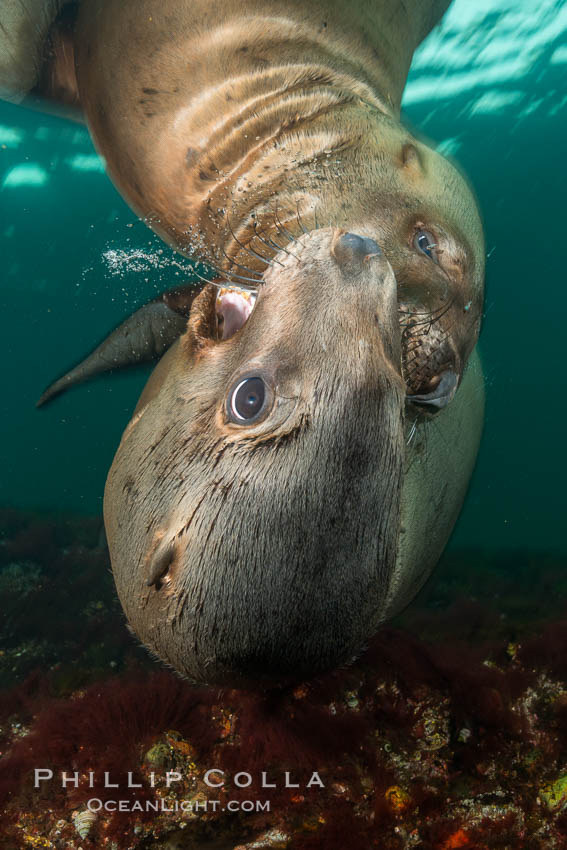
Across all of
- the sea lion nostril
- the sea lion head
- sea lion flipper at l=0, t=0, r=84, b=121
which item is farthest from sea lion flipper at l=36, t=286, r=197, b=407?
the sea lion head

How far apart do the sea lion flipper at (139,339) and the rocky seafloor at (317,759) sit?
2784mm

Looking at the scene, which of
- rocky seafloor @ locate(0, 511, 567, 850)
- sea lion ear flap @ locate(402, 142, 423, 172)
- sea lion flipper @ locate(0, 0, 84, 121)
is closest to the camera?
sea lion ear flap @ locate(402, 142, 423, 172)

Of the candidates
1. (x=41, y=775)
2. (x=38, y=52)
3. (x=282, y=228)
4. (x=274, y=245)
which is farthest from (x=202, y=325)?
(x=38, y=52)

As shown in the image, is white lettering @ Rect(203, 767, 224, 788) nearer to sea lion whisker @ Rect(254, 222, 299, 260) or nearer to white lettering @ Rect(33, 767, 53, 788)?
white lettering @ Rect(33, 767, 53, 788)

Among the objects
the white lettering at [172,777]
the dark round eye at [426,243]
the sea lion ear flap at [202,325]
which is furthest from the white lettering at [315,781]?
the dark round eye at [426,243]

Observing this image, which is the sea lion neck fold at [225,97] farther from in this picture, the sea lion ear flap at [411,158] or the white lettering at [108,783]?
the white lettering at [108,783]

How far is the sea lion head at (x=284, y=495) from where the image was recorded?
141 centimetres

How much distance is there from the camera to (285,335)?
166 centimetres

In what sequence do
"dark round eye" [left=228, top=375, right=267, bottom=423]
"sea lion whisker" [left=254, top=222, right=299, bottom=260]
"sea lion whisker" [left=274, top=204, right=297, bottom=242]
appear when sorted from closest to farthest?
1. "dark round eye" [left=228, top=375, right=267, bottom=423]
2. "sea lion whisker" [left=254, top=222, right=299, bottom=260]
3. "sea lion whisker" [left=274, top=204, right=297, bottom=242]

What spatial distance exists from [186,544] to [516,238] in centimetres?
3508

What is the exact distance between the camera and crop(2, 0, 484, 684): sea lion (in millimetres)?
1431

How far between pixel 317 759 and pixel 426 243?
3.37m

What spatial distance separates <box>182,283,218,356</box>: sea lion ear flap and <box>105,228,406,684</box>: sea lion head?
392 mm

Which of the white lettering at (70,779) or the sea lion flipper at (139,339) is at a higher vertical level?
the sea lion flipper at (139,339)
